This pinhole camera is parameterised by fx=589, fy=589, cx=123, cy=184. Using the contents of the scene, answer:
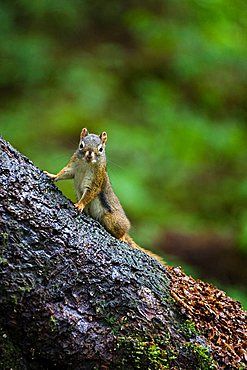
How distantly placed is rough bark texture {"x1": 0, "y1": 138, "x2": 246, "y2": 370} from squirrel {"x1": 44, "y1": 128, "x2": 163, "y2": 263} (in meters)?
0.71

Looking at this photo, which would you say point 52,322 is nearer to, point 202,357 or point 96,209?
point 202,357

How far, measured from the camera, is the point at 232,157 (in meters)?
10.4

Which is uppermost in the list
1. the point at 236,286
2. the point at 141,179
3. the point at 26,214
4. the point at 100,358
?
the point at 141,179

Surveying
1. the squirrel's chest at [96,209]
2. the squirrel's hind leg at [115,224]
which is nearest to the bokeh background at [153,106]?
the squirrel's hind leg at [115,224]

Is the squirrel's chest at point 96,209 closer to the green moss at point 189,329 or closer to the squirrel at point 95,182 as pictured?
the squirrel at point 95,182

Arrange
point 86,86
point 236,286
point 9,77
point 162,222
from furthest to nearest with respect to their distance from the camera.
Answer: point 9,77 < point 86,86 < point 162,222 < point 236,286

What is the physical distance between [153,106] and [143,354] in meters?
9.10

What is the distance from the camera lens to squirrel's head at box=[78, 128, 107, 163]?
11.3 feet

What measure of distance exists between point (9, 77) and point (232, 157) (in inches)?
202

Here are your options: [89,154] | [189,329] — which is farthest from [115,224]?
[189,329]

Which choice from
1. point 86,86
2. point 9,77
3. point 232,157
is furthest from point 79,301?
point 9,77

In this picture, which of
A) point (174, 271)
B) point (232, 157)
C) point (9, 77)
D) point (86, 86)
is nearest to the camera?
point (174, 271)

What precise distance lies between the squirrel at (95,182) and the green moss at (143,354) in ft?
2.96

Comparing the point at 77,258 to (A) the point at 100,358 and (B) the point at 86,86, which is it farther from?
(B) the point at 86,86
